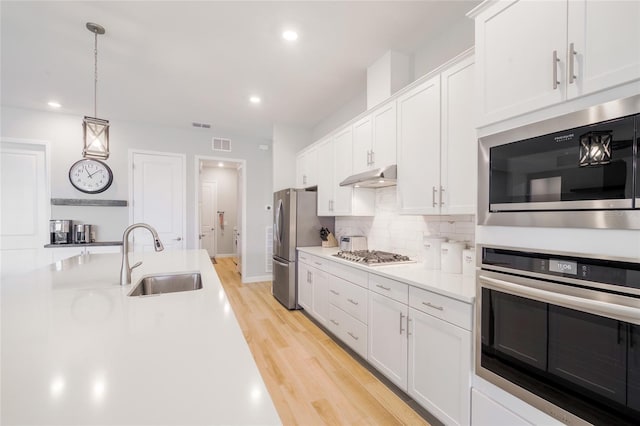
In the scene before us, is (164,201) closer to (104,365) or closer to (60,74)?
(60,74)

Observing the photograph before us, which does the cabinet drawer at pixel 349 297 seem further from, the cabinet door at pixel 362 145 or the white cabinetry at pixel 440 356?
the cabinet door at pixel 362 145

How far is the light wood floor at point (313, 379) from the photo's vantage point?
6.18 feet

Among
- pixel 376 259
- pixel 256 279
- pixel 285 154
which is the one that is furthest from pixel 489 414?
pixel 256 279

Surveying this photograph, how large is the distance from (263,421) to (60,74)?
4178 mm

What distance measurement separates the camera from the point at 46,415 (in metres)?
0.56

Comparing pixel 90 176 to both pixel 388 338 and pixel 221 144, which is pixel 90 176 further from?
pixel 388 338

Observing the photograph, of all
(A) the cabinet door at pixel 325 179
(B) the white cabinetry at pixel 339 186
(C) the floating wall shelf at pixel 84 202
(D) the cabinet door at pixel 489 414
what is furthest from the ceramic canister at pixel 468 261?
(C) the floating wall shelf at pixel 84 202

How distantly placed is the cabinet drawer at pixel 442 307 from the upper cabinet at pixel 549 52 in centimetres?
101

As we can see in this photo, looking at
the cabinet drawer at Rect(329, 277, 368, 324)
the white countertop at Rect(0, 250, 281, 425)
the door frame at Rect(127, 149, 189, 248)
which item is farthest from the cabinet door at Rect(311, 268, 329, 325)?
the door frame at Rect(127, 149, 189, 248)

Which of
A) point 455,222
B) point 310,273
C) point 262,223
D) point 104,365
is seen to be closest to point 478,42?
point 455,222

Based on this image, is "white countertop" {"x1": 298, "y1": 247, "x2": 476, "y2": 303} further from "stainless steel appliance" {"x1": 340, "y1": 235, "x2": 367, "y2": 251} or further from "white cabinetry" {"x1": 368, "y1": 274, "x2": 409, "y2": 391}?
"stainless steel appliance" {"x1": 340, "y1": 235, "x2": 367, "y2": 251}

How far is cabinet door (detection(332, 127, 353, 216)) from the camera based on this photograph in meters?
3.22

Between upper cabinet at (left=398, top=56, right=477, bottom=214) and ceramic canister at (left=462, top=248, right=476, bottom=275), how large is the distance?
1.18 feet

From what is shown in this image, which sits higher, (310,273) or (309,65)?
(309,65)
